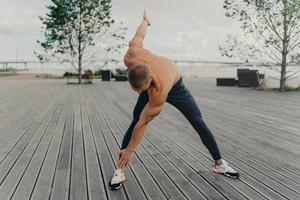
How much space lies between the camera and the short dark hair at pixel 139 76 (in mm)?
3127

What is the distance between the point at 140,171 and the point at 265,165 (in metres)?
1.43

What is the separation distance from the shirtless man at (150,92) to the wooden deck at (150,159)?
0.26 meters

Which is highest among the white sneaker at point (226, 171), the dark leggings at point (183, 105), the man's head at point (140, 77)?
the man's head at point (140, 77)

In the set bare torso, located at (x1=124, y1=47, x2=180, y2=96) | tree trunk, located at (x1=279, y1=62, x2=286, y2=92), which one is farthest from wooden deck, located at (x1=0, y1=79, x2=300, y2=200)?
tree trunk, located at (x1=279, y1=62, x2=286, y2=92)

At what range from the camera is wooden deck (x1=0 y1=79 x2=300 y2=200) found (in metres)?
3.58

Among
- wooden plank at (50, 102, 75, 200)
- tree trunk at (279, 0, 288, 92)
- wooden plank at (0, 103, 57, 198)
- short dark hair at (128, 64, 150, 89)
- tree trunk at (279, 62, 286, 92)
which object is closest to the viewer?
short dark hair at (128, 64, 150, 89)

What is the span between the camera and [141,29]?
3742 millimetres

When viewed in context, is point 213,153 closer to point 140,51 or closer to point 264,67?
point 140,51

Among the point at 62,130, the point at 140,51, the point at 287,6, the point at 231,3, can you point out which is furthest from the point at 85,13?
the point at 140,51

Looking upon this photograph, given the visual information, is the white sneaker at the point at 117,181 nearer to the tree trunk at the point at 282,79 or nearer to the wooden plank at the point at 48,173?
the wooden plank at the point at 48,173

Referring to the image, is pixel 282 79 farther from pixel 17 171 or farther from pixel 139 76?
pixel 139 76

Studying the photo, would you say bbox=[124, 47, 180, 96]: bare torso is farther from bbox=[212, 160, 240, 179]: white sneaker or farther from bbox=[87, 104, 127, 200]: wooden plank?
bbox=[212, 160, 240, 179]: white sneaker

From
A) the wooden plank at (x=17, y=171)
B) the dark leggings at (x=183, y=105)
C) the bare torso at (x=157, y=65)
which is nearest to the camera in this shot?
the bare torso at (x=157, y=65)

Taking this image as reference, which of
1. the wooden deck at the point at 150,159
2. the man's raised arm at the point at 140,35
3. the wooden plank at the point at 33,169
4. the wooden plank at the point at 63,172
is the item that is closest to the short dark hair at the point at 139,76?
the man's raised arm at the point at 140,35
